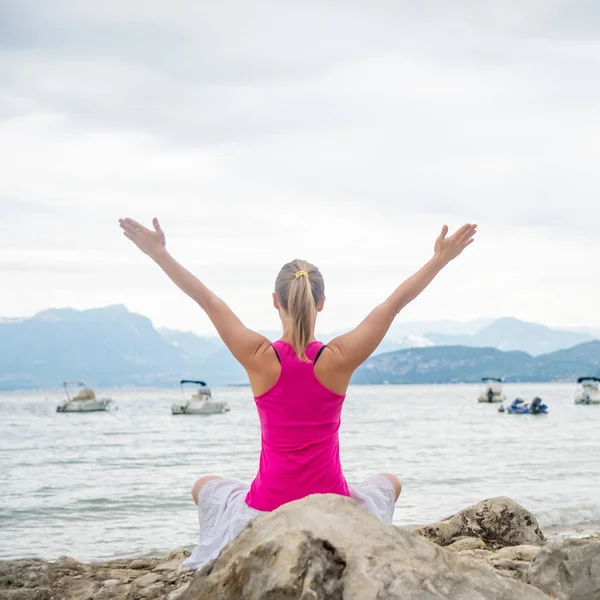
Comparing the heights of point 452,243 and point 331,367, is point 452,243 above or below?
above

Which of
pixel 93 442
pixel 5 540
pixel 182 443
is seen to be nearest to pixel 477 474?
pixel 5 540

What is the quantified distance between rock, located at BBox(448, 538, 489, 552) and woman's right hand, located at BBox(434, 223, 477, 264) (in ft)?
12.9

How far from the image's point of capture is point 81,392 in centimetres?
7931

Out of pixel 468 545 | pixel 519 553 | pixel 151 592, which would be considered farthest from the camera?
pixel 468 545

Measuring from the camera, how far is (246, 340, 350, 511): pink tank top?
3910 millimetres

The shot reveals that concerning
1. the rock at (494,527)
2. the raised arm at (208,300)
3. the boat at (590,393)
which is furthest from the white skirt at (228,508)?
the boat at (590,393)

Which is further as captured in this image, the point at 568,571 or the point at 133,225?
the point at 568,571

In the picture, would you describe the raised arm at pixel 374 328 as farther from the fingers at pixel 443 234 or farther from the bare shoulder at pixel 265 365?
the bare shoulder at pixel 265 365

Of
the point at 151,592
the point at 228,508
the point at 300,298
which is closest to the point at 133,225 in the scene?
the point at 300,298

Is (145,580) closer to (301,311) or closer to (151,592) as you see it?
(151,592)

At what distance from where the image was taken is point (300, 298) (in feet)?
12.6

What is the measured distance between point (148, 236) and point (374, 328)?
1.25 m

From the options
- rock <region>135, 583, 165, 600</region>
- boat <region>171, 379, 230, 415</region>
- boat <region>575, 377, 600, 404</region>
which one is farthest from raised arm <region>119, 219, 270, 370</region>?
boat <region>575, 377, 600, 404</region>

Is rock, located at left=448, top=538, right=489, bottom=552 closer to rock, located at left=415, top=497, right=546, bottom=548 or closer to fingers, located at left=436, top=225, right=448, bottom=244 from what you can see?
rock, located at left=415, top=497, right=546, bottom=548
